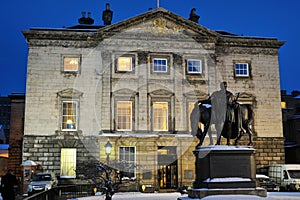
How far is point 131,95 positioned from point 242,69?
992 centimetres

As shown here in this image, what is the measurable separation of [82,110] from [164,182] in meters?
8.54

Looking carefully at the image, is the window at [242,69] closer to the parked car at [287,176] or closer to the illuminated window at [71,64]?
the parked car at [287,176]

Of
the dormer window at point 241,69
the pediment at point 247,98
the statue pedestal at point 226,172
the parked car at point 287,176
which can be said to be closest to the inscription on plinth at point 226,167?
the statue pedestal at point 226,172

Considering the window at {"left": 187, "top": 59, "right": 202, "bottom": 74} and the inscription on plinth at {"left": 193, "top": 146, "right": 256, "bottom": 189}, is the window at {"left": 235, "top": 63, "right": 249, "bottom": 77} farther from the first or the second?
the inscription on plinth at {"left": 193, "top": 146, "right": 256, "bottom": 189}

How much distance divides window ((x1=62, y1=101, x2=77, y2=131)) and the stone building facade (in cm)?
8

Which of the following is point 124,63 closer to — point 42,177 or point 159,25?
point 159,25

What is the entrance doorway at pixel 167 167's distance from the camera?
30734 mm

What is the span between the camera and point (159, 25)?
31906 millimetres

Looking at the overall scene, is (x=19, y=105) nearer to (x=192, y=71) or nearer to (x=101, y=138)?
(x=101, y=138)

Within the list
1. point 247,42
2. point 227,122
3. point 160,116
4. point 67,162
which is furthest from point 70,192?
point 247,42

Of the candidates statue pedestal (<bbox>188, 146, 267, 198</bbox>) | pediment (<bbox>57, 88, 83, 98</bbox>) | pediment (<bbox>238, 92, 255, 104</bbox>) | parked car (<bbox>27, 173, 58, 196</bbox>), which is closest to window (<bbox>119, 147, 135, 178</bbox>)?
pediment (<bbox>57, 88, 83, 98</bbox>)

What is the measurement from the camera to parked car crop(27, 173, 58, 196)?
77.0 ft

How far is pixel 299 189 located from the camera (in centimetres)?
2700

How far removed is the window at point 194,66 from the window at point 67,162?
11323 millimetres
